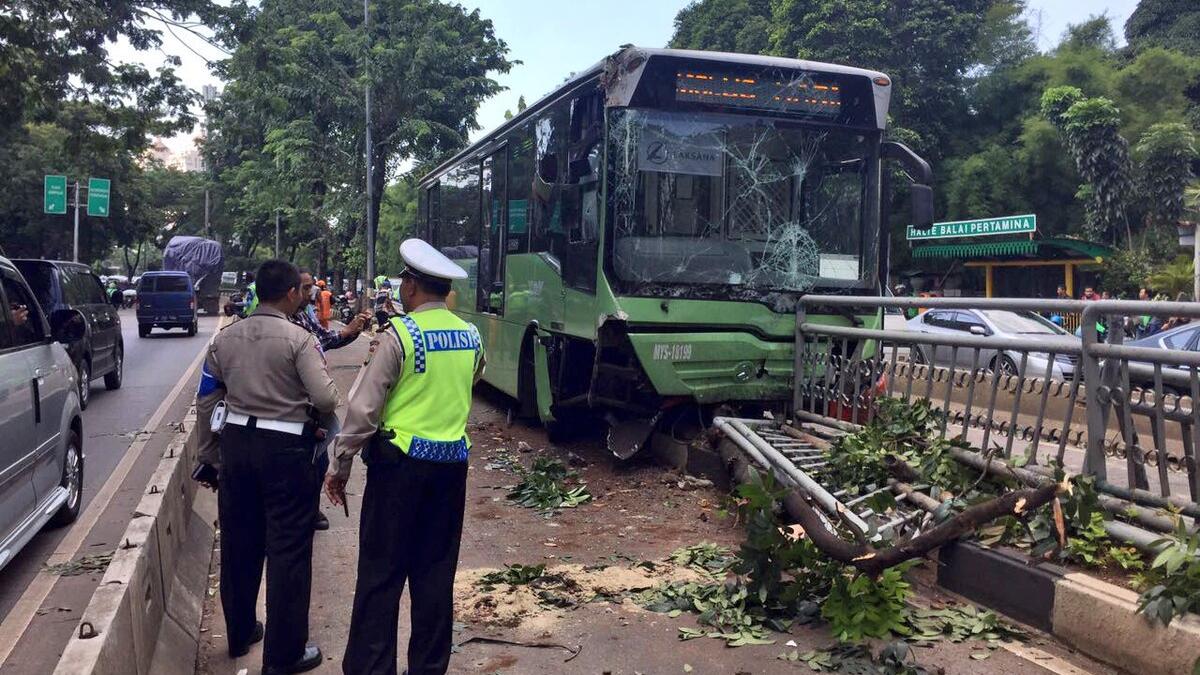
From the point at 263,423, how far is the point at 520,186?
261 inches

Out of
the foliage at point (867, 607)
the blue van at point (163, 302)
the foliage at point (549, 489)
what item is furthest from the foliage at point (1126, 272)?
the blue van at point (163, 302)

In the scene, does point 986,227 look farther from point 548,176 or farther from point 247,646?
point 247,646

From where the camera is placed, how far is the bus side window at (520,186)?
1016 cm

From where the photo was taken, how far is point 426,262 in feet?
12.9

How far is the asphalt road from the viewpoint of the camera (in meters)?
5.12

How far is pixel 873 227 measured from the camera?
831cm

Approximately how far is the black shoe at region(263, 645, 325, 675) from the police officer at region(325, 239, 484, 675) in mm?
609

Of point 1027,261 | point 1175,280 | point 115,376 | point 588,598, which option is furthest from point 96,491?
point 1027,261

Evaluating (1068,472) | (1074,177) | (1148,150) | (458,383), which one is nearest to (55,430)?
(458,383)

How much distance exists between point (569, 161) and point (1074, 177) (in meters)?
29.5

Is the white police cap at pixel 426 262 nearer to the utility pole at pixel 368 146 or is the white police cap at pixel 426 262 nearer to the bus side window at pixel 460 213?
the bus side window at pixel 460 213

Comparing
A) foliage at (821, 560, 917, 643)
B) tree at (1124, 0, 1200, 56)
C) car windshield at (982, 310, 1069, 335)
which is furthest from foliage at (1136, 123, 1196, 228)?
foliage at (821, 560, 917, 643)

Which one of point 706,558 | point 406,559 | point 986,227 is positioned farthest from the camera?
point 986,227

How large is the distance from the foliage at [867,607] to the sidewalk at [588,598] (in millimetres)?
160
